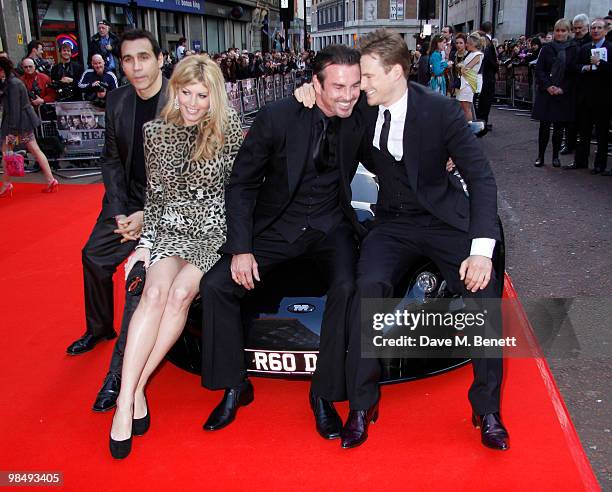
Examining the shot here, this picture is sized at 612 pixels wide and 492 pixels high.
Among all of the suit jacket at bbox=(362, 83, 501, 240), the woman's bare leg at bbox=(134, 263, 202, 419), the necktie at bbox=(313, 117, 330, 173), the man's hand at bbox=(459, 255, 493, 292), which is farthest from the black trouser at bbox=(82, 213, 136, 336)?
the man's hand at bbox=(459, 255, 493, 292)

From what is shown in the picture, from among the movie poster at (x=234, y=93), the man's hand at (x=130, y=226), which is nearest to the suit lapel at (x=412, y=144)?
the man's hand at (x=130, y=226)

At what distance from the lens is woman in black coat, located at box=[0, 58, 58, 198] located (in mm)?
8609

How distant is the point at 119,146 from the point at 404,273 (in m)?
1.90

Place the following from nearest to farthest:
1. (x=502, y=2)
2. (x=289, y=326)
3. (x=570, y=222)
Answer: (x=289, y=326) → (x=570, y=222) → (x=502, y=2)

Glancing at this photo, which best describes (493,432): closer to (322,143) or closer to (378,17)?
(322,143)

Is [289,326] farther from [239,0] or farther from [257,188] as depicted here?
[239,0]

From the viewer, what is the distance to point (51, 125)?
1077 cm

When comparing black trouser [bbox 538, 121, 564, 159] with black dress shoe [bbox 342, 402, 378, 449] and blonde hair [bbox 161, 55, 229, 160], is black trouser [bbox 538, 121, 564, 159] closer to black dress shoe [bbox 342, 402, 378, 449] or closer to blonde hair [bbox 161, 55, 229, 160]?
blonde hair [bbox 161, 55, 229, 160]

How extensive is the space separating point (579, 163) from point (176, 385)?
7654 mm

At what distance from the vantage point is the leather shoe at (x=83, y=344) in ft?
13.3

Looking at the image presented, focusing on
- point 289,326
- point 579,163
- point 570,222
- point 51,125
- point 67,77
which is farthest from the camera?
point 67,77

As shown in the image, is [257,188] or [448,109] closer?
[448,109]

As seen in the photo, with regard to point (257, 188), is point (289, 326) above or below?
below

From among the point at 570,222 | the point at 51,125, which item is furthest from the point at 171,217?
the point at 51,125
